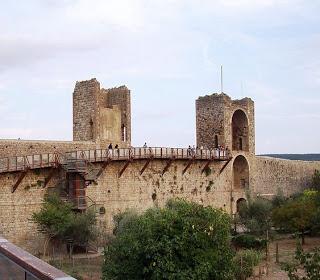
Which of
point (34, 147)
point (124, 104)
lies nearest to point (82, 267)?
point (34, 147)

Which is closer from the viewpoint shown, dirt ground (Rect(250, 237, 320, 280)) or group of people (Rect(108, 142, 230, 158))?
dirt ground (Rect(250, 237, 320, 280))

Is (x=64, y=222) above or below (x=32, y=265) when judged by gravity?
below

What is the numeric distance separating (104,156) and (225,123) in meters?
11.9

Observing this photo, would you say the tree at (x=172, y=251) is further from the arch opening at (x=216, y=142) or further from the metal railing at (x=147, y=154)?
the arch opening at (x=216, y=142)

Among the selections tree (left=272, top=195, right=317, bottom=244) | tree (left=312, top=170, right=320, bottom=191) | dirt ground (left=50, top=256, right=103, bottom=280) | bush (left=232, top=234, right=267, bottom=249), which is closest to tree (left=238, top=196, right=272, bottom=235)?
tree (left=272, top=195, right=317, bottom=244)

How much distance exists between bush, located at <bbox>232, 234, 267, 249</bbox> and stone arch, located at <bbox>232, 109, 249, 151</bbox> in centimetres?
1299

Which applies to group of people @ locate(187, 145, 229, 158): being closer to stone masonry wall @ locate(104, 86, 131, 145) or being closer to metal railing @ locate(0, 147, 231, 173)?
metal railing @ locate(0, 147, 231, 173)

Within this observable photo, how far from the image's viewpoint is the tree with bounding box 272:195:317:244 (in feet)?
92.4

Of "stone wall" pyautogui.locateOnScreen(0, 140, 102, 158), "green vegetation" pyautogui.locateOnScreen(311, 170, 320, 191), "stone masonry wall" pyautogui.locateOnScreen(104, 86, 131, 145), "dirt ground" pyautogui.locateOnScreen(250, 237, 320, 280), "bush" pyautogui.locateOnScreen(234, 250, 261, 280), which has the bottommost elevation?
"dirt ground" pyautogui.locateOnScreen(250, 237, 320, 280)

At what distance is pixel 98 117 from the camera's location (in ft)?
103

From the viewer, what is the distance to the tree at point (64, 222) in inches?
924

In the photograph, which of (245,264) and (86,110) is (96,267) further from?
(86,110)

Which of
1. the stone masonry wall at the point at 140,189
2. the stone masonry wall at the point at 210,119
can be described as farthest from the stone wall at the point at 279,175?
the stone masonry wall at the point at 210,119

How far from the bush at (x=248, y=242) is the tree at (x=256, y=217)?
276 cm
